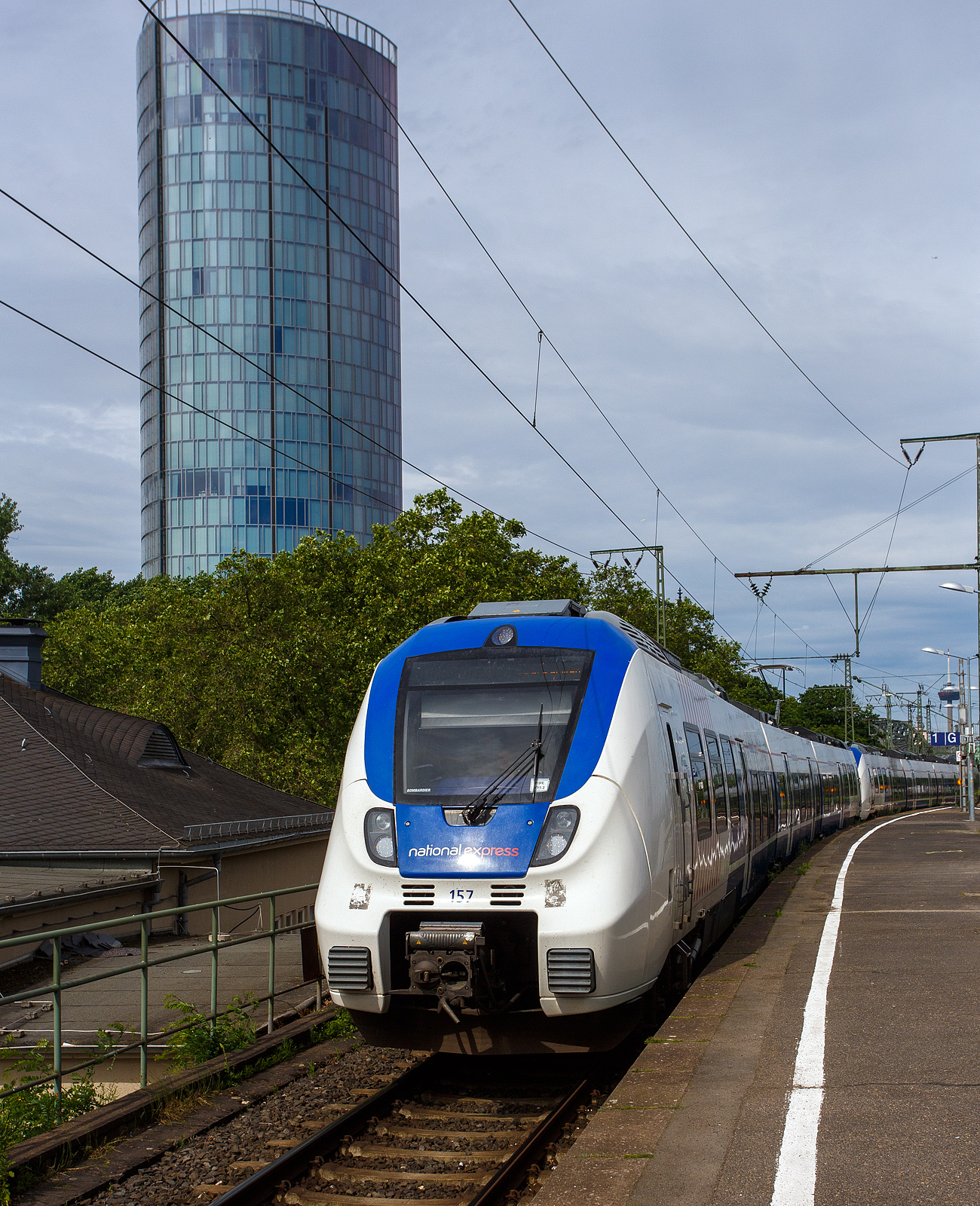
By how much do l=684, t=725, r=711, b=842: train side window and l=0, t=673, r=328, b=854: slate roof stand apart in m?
12.4

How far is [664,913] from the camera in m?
8.70

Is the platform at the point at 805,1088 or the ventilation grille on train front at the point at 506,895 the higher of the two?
the ventilation grille on train front at the point at 506,895

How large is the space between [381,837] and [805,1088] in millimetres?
3085

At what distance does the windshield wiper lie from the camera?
8.13 m

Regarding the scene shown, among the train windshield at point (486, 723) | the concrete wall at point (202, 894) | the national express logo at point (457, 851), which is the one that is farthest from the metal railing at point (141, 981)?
the concrete wall at point (202, 894)

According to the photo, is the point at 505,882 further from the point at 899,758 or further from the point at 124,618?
the point at 899,758

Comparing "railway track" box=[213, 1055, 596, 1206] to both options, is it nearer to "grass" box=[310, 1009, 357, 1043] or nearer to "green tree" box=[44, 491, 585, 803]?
"grass" box=[310, 1009, 357, 1043]

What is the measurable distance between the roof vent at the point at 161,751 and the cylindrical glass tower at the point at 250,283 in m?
79.6

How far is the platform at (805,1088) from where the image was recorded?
17.1 feet

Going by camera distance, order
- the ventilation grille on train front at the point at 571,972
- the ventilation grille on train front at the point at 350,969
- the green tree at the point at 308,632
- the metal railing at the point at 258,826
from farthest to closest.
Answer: the green tree at the point at 308,632 < the metal railing at the point at 258,826 < the ventilation grille on train front at the point at 350,969 < the ventilation grille on train front at the point at 571,972

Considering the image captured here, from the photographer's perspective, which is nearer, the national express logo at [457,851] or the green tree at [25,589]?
the national express logo at [457,851]

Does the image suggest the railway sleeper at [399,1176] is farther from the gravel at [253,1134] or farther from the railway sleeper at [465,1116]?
the railway sleeper at [465,1116]

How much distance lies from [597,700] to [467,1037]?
7.81ft

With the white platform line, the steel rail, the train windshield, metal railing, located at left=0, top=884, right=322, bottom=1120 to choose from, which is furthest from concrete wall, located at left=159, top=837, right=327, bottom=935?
the white platform line
